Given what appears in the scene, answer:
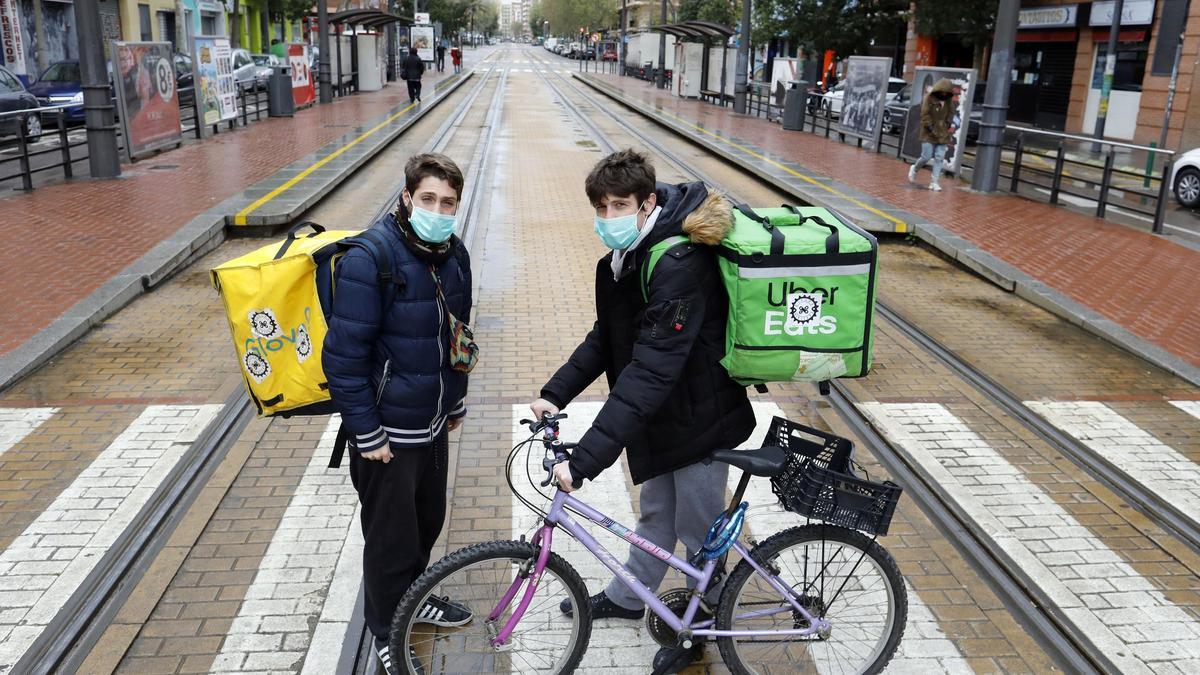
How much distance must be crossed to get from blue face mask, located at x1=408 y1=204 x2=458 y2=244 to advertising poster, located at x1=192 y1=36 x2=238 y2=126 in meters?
17.9

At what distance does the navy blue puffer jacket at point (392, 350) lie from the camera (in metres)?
3.39

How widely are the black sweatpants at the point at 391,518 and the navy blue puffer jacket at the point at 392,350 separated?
0.11 meters

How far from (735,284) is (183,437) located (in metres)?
4.02

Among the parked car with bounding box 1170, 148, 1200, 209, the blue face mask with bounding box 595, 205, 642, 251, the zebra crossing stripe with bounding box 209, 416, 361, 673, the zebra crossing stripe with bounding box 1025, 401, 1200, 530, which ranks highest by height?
the blue face mask with bounding box 595, 205, 642, 251

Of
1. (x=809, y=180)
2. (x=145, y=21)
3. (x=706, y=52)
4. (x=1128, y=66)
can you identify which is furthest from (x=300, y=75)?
(x=1128, y=66)

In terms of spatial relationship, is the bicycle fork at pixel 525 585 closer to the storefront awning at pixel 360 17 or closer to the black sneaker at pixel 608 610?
the black sneaker at pixel 608 610

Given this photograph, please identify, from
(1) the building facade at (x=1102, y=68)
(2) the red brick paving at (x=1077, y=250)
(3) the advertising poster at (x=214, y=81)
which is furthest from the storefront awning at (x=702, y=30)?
(3) the advertising poster at (x=214, y=81)

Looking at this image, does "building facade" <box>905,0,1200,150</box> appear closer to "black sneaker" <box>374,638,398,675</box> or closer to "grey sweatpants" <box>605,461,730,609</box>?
"grey sweatpants" <box>605,461,730,609</box>

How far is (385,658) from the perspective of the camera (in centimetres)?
361

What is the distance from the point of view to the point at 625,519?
204 inches

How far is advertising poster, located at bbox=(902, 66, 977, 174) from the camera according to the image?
17125mm

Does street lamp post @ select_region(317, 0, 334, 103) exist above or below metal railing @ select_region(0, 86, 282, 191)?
above

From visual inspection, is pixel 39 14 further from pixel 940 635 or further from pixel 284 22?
pixel 940 635

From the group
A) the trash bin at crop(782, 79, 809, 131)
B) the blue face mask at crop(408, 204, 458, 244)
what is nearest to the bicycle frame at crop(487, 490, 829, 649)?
the blue face mask at crop(408, 204, 458, 244)
